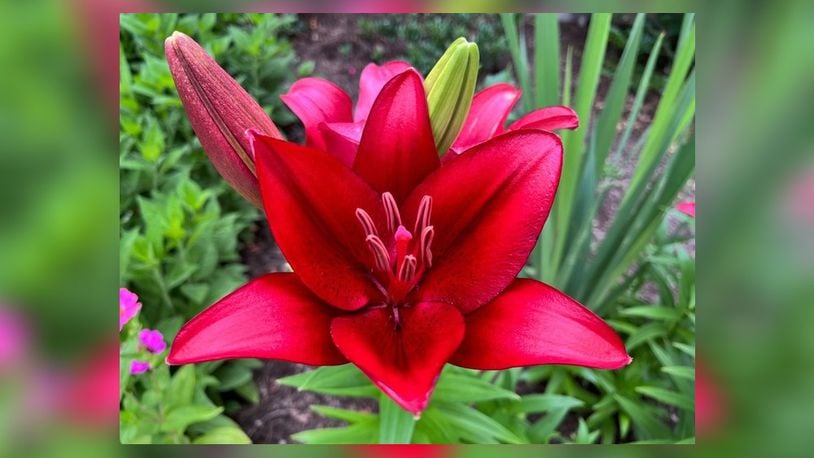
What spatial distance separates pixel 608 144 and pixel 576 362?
335 mm

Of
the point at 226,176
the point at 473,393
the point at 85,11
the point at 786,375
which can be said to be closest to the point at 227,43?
the point at 85,11

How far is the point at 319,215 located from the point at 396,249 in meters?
0.04

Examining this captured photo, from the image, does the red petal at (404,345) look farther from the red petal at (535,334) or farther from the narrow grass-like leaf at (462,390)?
the narrow grass-like leaf at (462,390)

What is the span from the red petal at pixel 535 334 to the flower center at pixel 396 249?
1.5 inches

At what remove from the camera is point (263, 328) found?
31 cm

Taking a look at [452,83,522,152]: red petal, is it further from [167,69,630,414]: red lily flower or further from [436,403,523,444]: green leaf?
[436,403,523,444]: green leaf

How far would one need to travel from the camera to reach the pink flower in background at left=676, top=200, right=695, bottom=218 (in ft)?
1.60

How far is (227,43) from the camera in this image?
53 centimetres

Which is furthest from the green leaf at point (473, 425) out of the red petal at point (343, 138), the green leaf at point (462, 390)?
the red petal at point (343, 138)

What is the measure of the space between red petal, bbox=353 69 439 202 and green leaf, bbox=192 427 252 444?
10.3 inches

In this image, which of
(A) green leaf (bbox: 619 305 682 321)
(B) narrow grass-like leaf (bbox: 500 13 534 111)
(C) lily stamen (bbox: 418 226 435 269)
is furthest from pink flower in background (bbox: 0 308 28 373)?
(A) green leaf (bbox: 619 305 682 321)

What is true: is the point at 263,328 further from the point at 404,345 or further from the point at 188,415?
the point at 188,415

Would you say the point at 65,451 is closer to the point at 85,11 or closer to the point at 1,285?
the point at 1,285

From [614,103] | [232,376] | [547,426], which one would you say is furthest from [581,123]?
[232,376]
